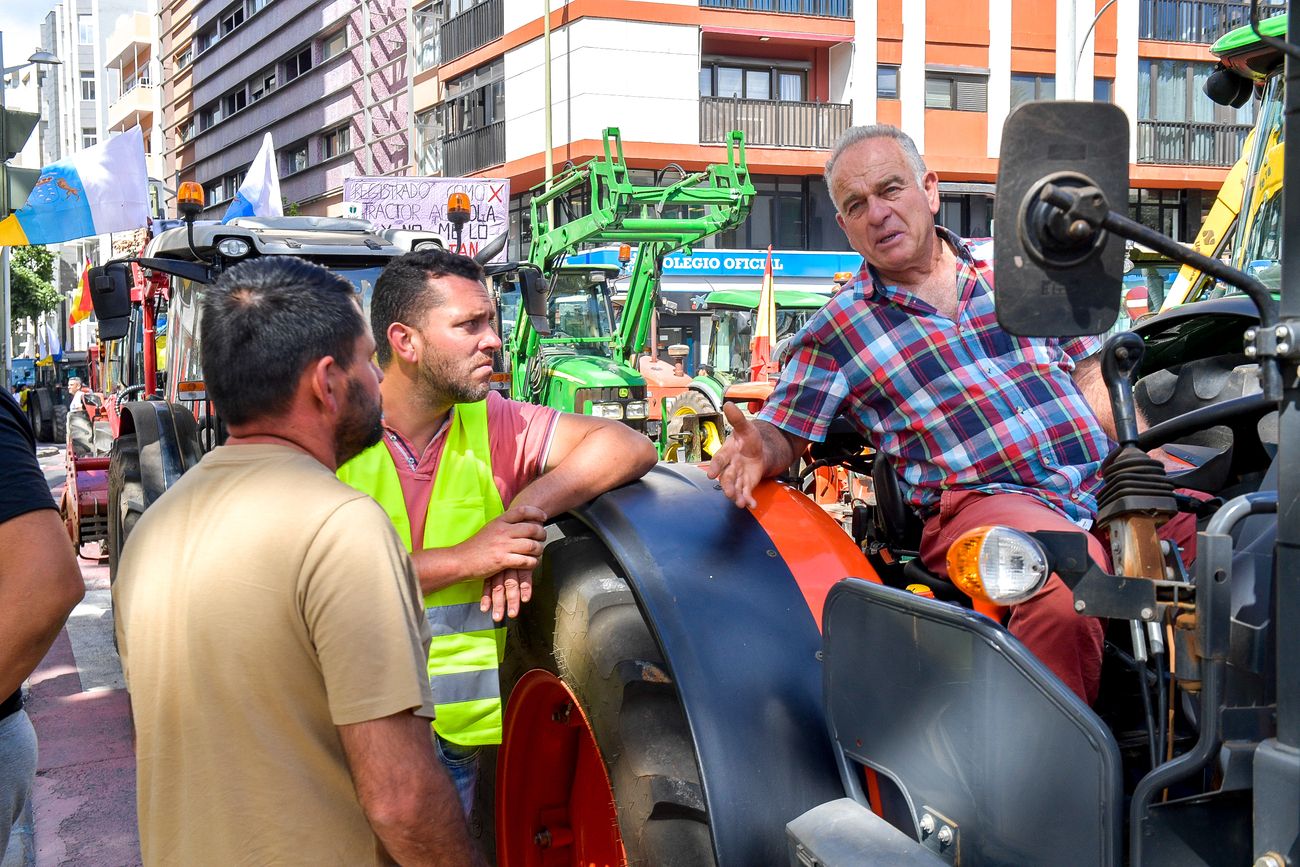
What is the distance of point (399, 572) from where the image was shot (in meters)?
1.79

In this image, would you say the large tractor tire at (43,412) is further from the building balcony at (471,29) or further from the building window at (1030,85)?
the building window at (1030,85)

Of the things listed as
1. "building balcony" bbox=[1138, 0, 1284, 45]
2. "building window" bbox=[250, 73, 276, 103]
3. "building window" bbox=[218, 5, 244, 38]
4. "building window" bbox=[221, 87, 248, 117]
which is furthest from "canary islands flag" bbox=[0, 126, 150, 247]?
"building window" bbox=[218, 5, 244, 38]

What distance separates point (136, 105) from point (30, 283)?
30.4 meters

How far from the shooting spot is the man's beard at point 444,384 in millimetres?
2908

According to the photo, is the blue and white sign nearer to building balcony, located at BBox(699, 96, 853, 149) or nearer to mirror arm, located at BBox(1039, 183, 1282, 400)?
building balcony, located at BBox(699, 96, 853, 149)

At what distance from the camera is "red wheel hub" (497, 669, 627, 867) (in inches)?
112

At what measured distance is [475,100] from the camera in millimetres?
31234

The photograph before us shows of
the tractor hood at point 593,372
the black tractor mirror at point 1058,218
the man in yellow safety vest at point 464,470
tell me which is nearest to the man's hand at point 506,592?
the man in yellow safety vest at point 464,470

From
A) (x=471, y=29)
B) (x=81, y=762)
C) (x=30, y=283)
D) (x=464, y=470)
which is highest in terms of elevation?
(x=471, y=29)

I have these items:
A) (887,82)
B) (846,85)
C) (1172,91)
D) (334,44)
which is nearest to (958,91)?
(887,82)

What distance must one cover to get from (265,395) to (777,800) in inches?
41.2

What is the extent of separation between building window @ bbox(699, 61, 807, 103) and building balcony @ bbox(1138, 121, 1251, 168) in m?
8.29

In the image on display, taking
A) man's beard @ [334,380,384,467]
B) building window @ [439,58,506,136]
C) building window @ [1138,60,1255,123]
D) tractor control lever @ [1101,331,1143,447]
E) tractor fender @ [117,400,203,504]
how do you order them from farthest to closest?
building window @ [439,58,506,136] < building window @ [1138,60,1255,123] < tractor fender @ [117,400,203,504] < man's beard @ [334,380,384,467] < tractor control lever @ [1101,331,1143,447]

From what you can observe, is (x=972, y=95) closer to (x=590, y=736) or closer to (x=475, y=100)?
(x=475, y=100)
